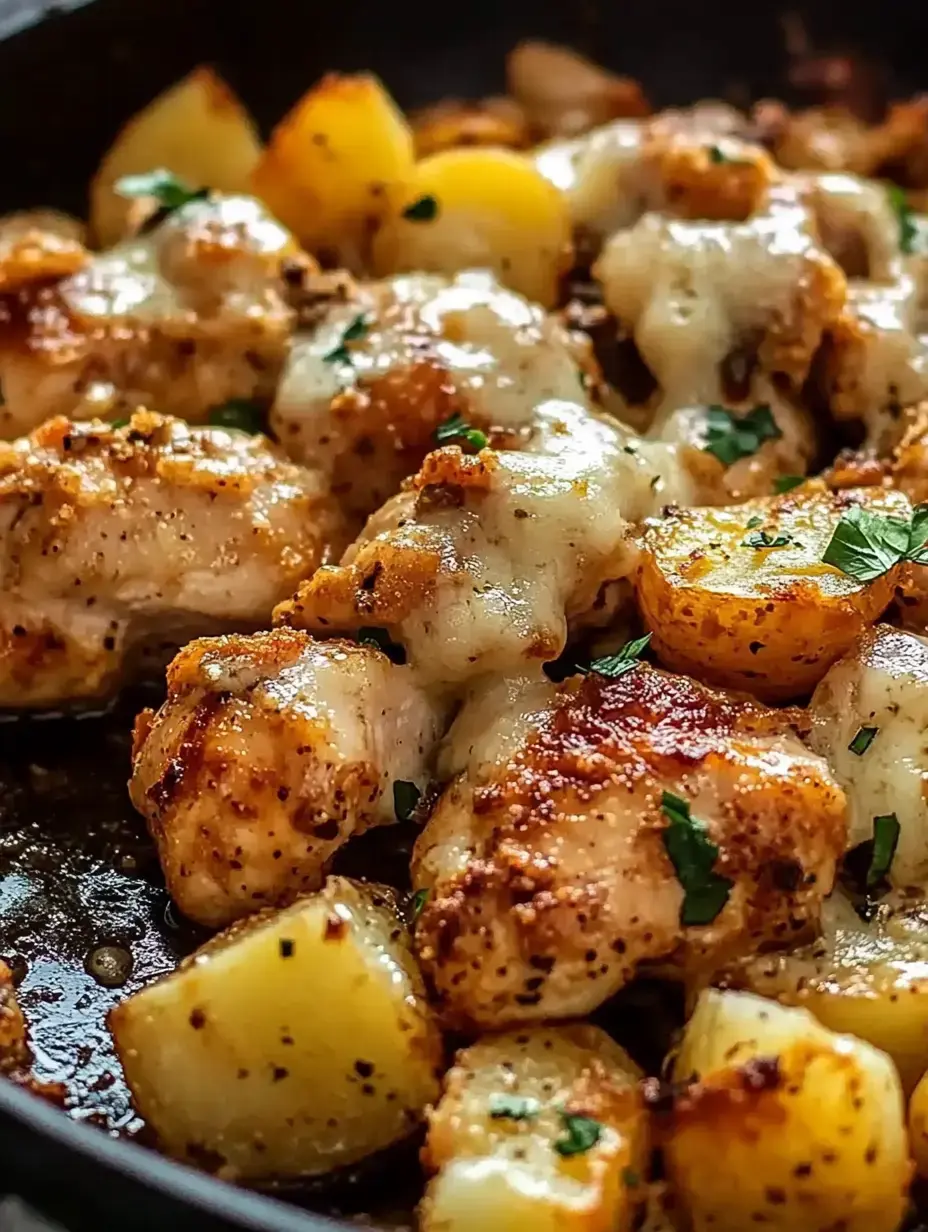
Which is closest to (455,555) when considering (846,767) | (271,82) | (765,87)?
(846,767)

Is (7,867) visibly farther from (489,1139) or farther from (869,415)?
(869,415)

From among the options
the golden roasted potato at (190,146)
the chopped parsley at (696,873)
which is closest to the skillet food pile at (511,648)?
the chopped parsley at (696,873)

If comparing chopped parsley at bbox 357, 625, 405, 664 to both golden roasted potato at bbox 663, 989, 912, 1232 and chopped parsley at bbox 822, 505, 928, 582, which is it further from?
golden roasted potato at bbox 663, 989, 912, 1232

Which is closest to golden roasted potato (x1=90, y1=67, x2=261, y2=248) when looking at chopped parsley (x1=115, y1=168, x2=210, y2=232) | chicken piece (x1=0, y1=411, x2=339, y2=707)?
chopped parsley (x1=115, y1=168, x2=210, y2=232)

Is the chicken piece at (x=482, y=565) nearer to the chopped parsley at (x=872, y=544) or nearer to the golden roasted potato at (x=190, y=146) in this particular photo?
the chopped parsley at (x=872, y=544)

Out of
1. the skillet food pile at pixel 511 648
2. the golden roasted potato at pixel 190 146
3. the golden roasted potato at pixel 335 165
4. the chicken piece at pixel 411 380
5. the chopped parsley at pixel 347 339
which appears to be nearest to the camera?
the skillet food pile at pixel 511 648

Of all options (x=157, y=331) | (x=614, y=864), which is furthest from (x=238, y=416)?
(x=614, y=864)

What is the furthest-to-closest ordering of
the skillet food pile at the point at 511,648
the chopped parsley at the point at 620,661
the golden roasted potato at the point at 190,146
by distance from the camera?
1. the golden roasted potato at the point at 190,146
2. the chopped parsley at the point at 620,661
3. the skillet food pile at the point at 511,648

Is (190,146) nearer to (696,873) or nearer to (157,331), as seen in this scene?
(157,331)
